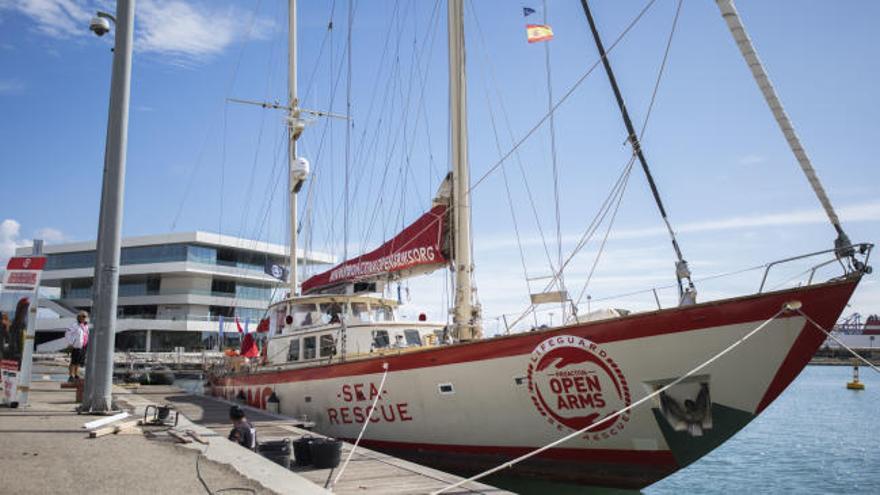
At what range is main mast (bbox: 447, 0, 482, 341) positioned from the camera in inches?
493

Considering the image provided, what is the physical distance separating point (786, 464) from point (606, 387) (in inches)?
423

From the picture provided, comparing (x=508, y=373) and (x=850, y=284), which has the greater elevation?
(x=850, y=284)

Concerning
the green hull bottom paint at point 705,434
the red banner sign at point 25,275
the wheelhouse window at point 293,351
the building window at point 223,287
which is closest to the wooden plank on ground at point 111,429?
the red banner sign at point 25,275

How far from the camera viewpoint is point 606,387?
8.98 metres

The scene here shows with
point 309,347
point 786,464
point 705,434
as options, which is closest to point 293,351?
point 309,347

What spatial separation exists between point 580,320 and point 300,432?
545 centimetres

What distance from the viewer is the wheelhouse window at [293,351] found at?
14773 millimetres

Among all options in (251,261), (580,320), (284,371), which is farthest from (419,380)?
(251,261)

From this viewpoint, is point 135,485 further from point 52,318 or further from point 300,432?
point 52,318

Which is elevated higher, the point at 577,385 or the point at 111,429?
the point at 577,385

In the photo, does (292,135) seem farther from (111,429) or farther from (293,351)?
(111,429)

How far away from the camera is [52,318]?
180 ft

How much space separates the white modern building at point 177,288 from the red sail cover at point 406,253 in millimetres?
38940

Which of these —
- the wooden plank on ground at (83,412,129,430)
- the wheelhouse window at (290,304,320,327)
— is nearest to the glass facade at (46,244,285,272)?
the wheelhouse window at (290,304,320,327)
